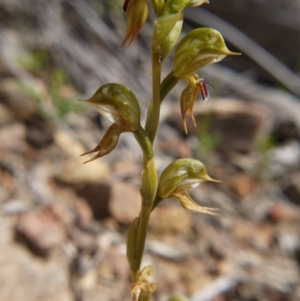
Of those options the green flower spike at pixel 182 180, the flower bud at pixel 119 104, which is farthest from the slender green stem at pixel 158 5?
the green flower spike at pixel 182 180

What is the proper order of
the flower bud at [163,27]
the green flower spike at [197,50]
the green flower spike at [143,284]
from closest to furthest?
the flower bud at [163,27] → the green flower spike at [197,50] → the green flower spike at [143,284]

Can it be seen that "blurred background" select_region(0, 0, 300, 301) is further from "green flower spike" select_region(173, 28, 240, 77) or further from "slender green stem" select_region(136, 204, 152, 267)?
"green flower spike" select_region(173, 28, 240, 77)

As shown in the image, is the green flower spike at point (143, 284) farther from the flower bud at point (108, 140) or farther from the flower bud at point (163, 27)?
the flower bud at point (163, 27)

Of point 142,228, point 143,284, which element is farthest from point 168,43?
point 143,284

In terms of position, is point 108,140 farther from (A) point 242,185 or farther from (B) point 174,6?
(A) point 242,185

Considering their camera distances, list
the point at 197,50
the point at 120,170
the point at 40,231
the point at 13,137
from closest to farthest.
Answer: the point at 197,50 < the point at 40,231 < the point at 13,137 < the point at 120,170

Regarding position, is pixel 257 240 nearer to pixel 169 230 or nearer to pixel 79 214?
pixel 169 230

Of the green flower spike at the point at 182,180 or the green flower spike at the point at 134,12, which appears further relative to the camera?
the green flower spike at the point at 182,180

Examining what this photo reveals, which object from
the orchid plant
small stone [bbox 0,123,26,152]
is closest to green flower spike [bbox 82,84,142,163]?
the orchid plant
